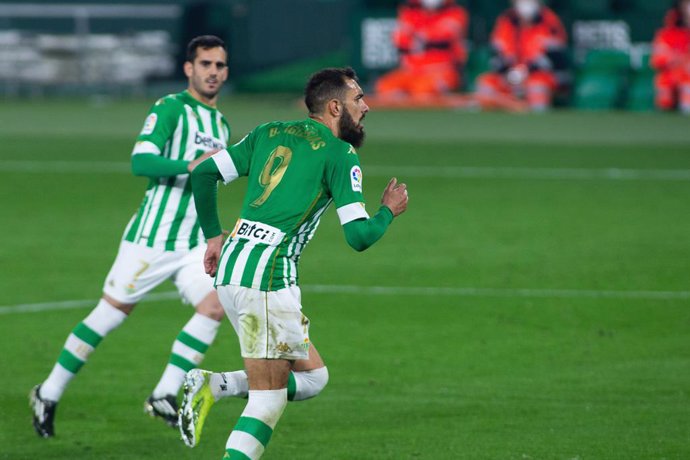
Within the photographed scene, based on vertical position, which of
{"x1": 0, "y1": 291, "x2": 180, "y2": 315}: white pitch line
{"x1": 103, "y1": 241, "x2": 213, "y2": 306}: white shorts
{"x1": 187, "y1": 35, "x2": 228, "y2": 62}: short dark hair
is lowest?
{"x1": 0, "y1": 291, "x2": 180, "y2": 315}: white pitch line

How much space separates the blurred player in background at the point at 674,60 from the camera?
30.1 m

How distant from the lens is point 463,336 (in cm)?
1091

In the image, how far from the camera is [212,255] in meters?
7.07

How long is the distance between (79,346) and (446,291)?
505 centimetres

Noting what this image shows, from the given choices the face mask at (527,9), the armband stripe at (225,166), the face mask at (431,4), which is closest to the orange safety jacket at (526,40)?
the face mask at (527,9)

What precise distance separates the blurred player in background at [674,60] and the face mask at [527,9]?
264cm

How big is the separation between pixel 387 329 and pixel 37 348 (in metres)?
2.68

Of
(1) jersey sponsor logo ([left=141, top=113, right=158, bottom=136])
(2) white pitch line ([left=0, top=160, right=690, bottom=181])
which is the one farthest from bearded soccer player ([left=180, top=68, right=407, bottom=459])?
(2) white pitch line ([left=0, top=160, right=690, bottom=181])

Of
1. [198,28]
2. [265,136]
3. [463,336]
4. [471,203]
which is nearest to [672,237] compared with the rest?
[471,203]

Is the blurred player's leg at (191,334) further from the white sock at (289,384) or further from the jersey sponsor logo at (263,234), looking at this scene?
the jersey sponsor logo at (263,234)

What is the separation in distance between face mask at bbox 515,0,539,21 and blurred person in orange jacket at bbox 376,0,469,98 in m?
1.29

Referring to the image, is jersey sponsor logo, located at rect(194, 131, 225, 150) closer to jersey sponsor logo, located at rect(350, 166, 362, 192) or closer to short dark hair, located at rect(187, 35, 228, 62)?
short dark hair, located at rect(187, 35, 228, 62)

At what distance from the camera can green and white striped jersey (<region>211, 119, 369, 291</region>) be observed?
252 inches

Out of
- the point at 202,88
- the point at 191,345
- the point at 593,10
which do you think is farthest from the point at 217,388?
the point at 593,10
